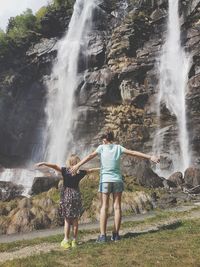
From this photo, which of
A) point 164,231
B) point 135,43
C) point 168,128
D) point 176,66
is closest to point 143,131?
point 168,128

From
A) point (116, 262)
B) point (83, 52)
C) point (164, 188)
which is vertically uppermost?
point (83, 52)

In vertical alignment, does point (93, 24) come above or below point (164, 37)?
above

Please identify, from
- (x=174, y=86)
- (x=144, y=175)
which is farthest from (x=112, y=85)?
(x=144, y=175)

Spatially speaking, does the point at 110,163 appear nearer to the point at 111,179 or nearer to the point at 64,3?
the point at 111,179

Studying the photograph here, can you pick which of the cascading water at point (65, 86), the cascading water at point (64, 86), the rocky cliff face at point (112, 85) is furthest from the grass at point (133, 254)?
the cascading water at point (65, 86)

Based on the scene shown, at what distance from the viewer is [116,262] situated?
9055 millimetres

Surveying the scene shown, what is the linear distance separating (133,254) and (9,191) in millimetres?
23525

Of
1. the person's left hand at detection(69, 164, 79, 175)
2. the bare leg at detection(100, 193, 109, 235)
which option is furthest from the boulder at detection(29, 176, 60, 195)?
the bare leg at detection(100, 193, 109, 235)

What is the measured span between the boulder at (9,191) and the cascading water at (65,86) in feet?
60.3

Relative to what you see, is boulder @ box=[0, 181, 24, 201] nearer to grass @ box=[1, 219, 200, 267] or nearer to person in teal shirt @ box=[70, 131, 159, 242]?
person in teal shirt @ box=[70, 131, 159, 242]

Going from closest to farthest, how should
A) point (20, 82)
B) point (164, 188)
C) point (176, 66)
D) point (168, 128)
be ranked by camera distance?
point (164, 188), point (168, 128), point (176, 66), point (20, 82)

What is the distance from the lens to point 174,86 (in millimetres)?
52969

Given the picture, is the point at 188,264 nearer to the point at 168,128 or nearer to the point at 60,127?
the point at 168,128

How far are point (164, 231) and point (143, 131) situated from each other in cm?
3952
